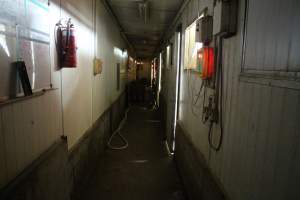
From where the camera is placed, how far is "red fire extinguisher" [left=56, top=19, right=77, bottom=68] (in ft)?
5.64

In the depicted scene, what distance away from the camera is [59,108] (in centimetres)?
178

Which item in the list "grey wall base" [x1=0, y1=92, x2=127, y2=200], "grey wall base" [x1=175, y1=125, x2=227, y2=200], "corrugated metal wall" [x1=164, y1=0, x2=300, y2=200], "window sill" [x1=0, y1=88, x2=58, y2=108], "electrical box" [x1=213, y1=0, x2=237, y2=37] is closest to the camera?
"corrugated metal wall" [x1=164, y1=0, x2=300, y2=200]

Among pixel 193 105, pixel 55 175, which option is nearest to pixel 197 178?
pixel 193 105

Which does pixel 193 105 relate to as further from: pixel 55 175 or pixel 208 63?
pixel 55 175

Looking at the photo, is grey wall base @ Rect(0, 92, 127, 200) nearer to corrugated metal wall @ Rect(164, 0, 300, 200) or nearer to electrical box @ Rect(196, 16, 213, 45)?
corrugated metal wall @ Rect(164, 0, 300, 200)

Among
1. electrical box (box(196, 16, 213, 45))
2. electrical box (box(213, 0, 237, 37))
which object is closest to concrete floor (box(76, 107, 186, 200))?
electrical box (box(196, 16, 213, 45))

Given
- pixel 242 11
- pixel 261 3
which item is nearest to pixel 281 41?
pixel 261 3

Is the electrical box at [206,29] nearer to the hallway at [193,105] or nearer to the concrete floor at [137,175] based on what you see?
the hallway at [193,105]

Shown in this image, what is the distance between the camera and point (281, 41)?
34.5 inches

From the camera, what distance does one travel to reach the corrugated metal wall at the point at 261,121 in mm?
797

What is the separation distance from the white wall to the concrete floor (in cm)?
89

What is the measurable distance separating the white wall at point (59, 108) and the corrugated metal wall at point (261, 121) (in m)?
1.38

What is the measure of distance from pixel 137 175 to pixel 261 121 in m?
2.56

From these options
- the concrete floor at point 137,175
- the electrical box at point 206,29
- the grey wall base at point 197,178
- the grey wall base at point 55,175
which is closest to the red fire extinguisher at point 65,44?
the grey wall base at point 55,175
